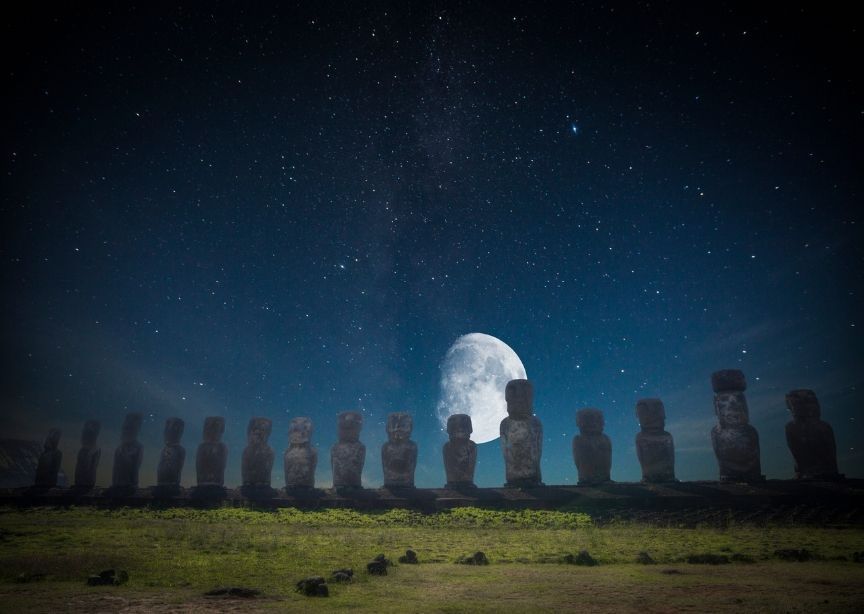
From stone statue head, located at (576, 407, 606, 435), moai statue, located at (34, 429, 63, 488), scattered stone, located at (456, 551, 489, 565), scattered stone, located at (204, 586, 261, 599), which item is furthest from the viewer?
moai statue, located at (34, 429, 63, 488)

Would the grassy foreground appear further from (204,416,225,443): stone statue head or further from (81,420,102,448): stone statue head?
(81,420,102,448): stone statue head

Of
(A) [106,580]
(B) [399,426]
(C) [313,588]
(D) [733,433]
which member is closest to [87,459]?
(B) [399,426]

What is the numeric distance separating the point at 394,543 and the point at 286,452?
1645 cm

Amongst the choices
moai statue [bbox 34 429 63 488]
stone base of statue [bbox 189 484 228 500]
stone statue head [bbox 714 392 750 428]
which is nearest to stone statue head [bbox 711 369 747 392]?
stone statue head [bbox 714 392 750 428]

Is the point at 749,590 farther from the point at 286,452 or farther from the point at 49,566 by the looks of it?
the point at 286,452

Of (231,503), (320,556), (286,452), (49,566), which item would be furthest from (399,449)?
(49,566)

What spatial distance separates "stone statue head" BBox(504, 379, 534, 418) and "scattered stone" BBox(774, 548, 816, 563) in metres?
16.6

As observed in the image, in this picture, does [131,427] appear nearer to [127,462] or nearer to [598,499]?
[127,462]

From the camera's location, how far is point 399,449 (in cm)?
2633

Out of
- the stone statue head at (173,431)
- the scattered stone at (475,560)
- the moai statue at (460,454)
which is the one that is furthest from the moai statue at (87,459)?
the scattered stone at (475,560)

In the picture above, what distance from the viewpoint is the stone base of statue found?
24233mm

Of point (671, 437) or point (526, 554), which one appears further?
point (671, 437)

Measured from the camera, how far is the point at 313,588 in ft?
21.8

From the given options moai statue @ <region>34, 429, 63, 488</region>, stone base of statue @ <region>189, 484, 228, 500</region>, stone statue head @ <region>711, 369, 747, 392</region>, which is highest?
stone statue head @ <region>711, 369, 747, 392</region>
